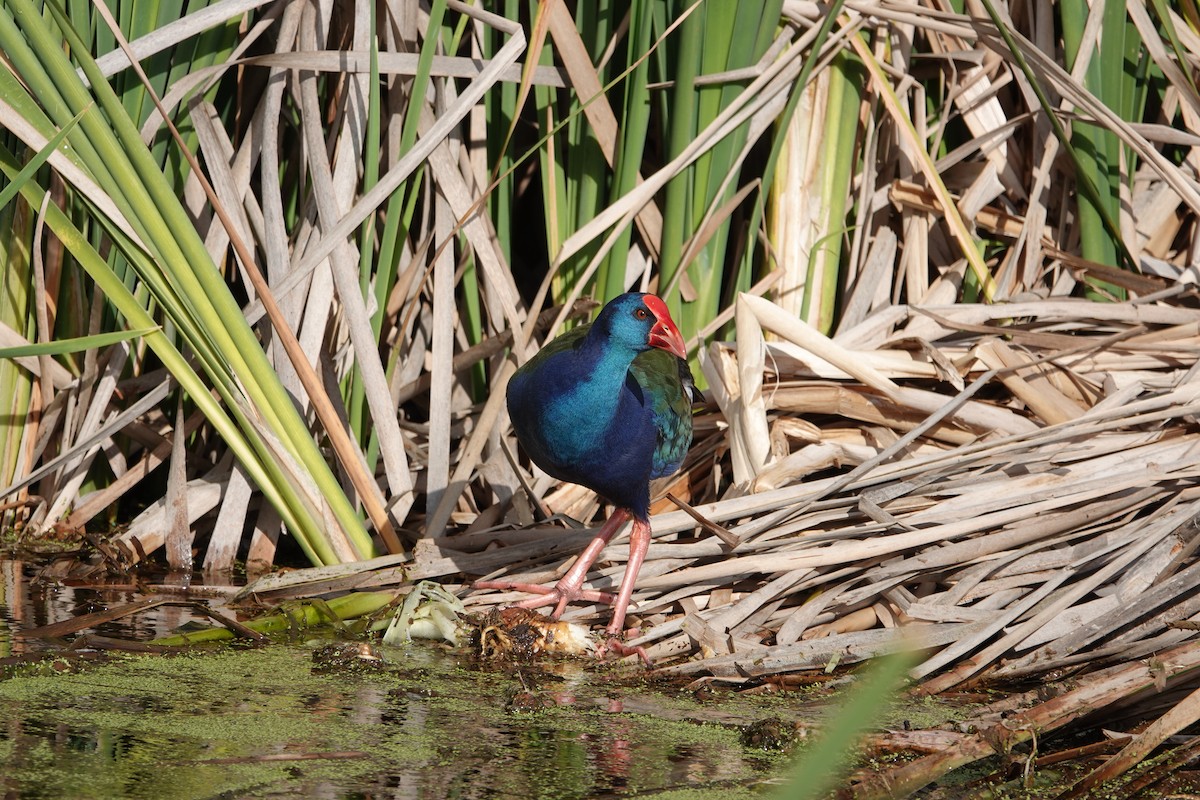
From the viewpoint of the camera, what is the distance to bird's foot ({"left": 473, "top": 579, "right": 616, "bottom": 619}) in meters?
2.68

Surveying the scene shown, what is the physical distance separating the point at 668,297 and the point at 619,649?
1.06 m

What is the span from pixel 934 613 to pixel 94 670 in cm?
155

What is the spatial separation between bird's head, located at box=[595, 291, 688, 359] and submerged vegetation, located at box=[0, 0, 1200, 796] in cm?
39

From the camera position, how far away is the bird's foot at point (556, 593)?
106 inches

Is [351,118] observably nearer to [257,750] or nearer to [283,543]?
[283,543]

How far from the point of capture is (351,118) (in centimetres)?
292

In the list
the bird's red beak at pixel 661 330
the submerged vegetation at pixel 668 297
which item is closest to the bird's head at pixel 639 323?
the bird's red beak at pixel 661 330

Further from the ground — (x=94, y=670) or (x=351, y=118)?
(x=351, y=118)

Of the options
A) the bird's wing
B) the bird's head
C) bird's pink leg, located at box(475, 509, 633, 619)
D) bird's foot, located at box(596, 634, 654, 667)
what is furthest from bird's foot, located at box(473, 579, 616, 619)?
the bird's head

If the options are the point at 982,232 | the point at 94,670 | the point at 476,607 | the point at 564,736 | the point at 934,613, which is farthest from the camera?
the point at 982,232

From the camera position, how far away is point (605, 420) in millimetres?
2553

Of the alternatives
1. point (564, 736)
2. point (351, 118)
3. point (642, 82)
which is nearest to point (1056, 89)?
point (642, 82)

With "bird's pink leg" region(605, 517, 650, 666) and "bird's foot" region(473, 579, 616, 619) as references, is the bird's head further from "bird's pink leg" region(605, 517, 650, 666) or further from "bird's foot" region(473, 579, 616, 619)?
"bird's foot" region(473, 579, 616, 619)

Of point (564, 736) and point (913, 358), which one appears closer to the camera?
point (564, 736)
